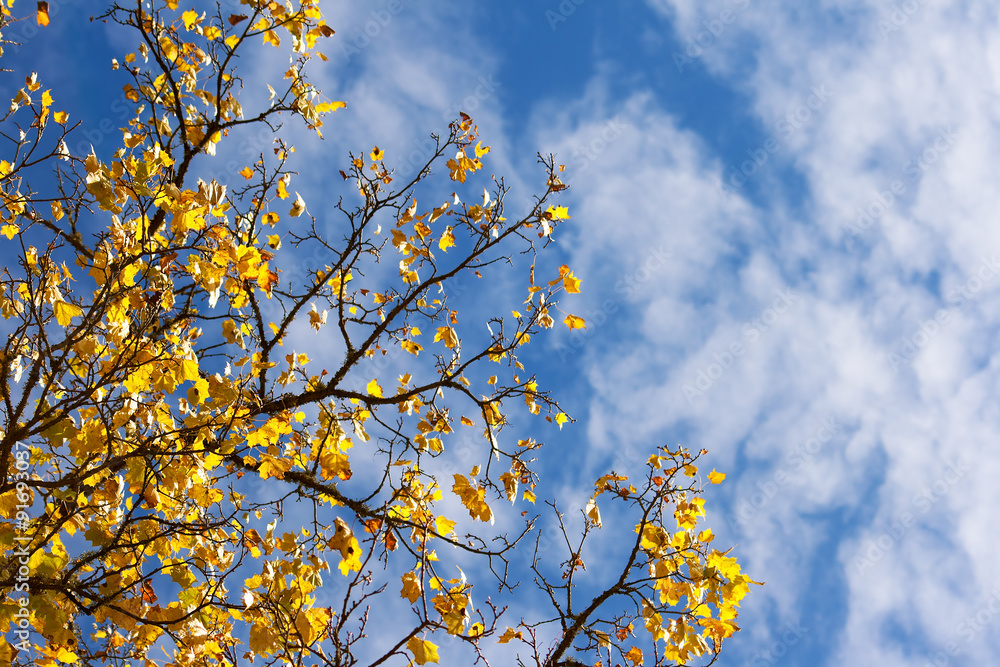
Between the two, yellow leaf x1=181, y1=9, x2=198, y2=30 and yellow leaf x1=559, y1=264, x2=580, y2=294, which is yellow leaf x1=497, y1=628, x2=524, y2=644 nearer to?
yellow leaf x1=559, y1=264, x2=580, y2=294

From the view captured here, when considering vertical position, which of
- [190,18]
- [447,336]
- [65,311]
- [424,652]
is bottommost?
[424,652]

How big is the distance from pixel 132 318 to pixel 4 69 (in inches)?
66.7

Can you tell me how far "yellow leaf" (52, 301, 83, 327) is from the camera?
2770mm

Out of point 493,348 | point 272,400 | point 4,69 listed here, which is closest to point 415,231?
point 493,348

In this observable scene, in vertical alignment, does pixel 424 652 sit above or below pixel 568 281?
below

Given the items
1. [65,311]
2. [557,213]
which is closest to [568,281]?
[557,213]

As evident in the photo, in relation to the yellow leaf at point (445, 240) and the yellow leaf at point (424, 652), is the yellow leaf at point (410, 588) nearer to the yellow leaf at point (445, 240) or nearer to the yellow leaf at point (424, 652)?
the yellow leaf at point (424, 652)

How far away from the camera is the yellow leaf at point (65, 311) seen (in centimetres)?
277

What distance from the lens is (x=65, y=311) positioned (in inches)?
110

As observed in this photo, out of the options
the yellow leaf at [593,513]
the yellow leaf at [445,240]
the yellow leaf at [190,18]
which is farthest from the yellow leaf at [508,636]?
the yellow leaf at [190,18]

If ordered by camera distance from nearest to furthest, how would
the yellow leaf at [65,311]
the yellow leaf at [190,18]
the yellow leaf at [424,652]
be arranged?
the yellow leaf at [65,311] → the yellow leaf at [424,652] → the yellow leaf at [190,18]

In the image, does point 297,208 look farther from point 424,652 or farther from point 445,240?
point 424,652

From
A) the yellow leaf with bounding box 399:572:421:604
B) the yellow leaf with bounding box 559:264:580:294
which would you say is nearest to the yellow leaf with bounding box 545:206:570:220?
the yellow leaf with bounding box 559:264:580:294

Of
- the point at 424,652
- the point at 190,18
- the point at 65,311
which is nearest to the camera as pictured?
the point at 65,311
